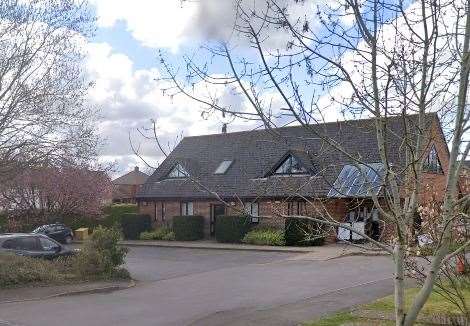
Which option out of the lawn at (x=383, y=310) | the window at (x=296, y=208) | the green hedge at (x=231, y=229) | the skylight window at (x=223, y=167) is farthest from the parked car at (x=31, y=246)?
the skylight window at (x=223, y=167)

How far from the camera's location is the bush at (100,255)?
675 inches

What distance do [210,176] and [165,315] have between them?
23.7 meters

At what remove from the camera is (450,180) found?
421 cm

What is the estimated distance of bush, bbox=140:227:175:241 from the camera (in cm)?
3400

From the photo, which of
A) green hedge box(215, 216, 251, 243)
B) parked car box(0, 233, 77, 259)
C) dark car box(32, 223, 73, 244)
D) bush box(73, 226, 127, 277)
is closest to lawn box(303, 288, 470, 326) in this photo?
bush box(73, 226, 127, 277)

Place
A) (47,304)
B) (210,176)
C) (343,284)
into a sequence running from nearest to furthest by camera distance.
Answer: (47,304), (343,284), (210,176)

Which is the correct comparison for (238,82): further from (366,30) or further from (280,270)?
(280,270)

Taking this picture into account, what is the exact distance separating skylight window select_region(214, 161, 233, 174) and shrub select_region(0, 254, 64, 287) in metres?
19.0

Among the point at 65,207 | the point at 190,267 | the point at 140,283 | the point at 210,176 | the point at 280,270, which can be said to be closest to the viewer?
the point at 140,283

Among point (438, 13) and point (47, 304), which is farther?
point (47, 304)

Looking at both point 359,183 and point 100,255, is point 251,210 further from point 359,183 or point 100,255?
point 100,255

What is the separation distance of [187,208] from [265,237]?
8.46m

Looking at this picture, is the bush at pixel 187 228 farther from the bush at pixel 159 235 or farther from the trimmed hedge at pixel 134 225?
the trimmed hedge at pixel 134 225

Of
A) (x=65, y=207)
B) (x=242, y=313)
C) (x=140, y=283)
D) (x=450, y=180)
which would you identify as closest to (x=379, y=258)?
(x=140, y=283)
